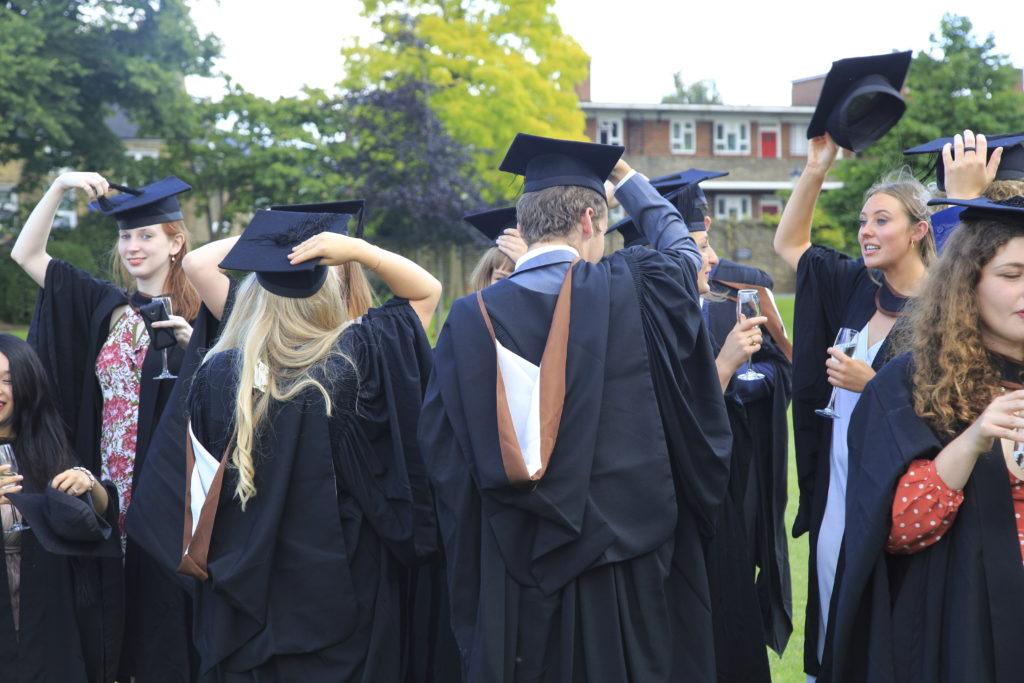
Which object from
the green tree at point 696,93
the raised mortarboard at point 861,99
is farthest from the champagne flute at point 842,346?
the green tree at point 696,93

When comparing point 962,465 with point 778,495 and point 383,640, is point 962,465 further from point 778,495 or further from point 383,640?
point 778,495

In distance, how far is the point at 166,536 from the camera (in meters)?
3.84

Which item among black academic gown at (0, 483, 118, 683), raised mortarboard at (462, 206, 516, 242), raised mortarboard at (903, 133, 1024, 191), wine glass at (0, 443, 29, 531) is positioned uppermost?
raised mortarboard at (903, 133, 1024, 191)

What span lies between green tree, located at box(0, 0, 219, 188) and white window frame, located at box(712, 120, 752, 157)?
99.7ft

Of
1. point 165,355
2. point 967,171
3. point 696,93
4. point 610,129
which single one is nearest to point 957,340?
point 967,171

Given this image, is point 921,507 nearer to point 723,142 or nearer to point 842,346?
point 842,346

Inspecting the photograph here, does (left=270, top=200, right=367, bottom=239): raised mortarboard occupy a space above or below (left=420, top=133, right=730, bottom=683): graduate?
above

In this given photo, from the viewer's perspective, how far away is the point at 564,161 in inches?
142

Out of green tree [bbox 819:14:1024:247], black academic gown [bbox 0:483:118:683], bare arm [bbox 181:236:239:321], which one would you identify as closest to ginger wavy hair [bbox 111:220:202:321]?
bare arm [bbox 181:236:239:321]

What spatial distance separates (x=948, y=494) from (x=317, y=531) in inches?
80.8

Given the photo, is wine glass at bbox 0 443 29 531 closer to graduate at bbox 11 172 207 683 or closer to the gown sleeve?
graduate at bbox 11 172 207 683

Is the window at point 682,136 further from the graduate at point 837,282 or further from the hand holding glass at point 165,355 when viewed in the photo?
the hand holding glass at point 165,355

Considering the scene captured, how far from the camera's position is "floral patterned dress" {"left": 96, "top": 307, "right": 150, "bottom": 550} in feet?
15.7

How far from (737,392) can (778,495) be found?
2.02 ft
